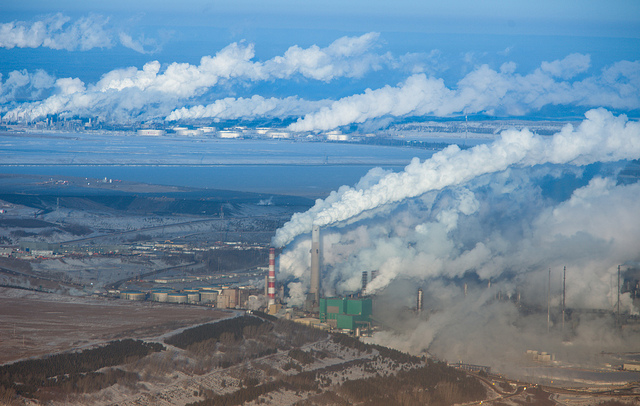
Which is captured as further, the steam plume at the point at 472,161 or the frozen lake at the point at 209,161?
the frozen lake at the point at 209,161

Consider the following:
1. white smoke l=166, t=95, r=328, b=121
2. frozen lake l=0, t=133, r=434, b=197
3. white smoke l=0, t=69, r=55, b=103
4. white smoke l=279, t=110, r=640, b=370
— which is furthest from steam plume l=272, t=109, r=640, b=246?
white smoke l=0, t=69, r=55, b=103

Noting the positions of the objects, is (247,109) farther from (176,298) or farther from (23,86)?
(176,298)

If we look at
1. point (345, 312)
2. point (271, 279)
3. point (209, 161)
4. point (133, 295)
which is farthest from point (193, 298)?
point (209, 161)

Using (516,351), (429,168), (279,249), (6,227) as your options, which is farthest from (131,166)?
(516,351)

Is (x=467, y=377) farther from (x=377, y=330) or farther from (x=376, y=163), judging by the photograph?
(x=376, y=163)

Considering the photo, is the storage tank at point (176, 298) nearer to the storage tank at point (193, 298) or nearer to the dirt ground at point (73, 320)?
the storage tank at point (193, 298)

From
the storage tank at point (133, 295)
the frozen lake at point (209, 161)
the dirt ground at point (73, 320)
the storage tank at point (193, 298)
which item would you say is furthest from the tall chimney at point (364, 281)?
the frozen lake at point (209, 161)

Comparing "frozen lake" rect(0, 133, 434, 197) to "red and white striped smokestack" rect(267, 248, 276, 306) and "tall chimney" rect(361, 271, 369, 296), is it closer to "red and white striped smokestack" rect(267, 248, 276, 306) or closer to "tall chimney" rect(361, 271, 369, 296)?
"tall chimney" rect(361, 271, 369, 296)
